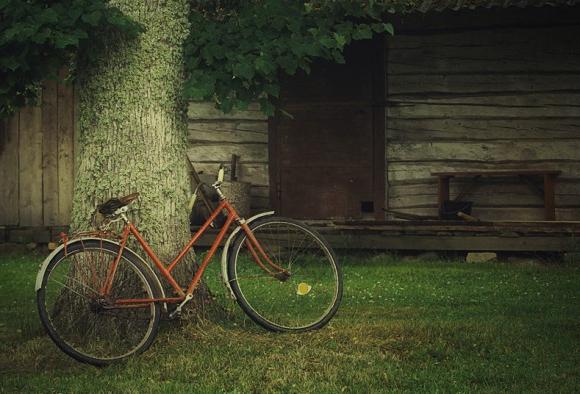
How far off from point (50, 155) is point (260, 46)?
8467 millimetres

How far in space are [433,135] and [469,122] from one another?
1.64 ft

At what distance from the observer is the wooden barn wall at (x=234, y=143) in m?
13.3

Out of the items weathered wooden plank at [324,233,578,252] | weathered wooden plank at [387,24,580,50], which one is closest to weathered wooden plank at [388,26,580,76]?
weathered wooden plank at [387,24,580,50]

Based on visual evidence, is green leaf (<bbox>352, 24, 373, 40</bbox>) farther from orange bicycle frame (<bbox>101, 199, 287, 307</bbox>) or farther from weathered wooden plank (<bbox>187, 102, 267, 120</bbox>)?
weathered wooden plank (<bbox>187, 102, 267, 120</bbox>)

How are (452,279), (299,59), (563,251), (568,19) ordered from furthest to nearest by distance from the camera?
(568,19) → (563,251) → (452,279) → (299,59)

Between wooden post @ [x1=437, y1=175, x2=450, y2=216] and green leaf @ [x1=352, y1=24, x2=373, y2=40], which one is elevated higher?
green leaf @ [x1=352, y1=24, x2=373, y2=40]

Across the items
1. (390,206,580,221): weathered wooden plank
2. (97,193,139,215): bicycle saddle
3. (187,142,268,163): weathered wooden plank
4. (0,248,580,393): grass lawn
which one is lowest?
(0,248,580,393): grass lawn

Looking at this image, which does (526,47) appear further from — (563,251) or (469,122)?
(563,251)

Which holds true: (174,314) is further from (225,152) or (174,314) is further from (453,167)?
(225,152)

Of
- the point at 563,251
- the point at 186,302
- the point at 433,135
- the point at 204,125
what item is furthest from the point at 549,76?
the point at 186,302

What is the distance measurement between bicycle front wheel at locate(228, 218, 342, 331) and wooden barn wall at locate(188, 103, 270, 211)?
653 cm

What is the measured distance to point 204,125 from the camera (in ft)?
44.3

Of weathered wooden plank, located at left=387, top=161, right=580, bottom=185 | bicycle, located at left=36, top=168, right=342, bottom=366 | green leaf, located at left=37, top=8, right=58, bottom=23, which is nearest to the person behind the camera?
bicycle, located at left=36, top=168, right=342, bottom=366

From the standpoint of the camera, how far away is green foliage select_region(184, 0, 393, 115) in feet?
20.6
